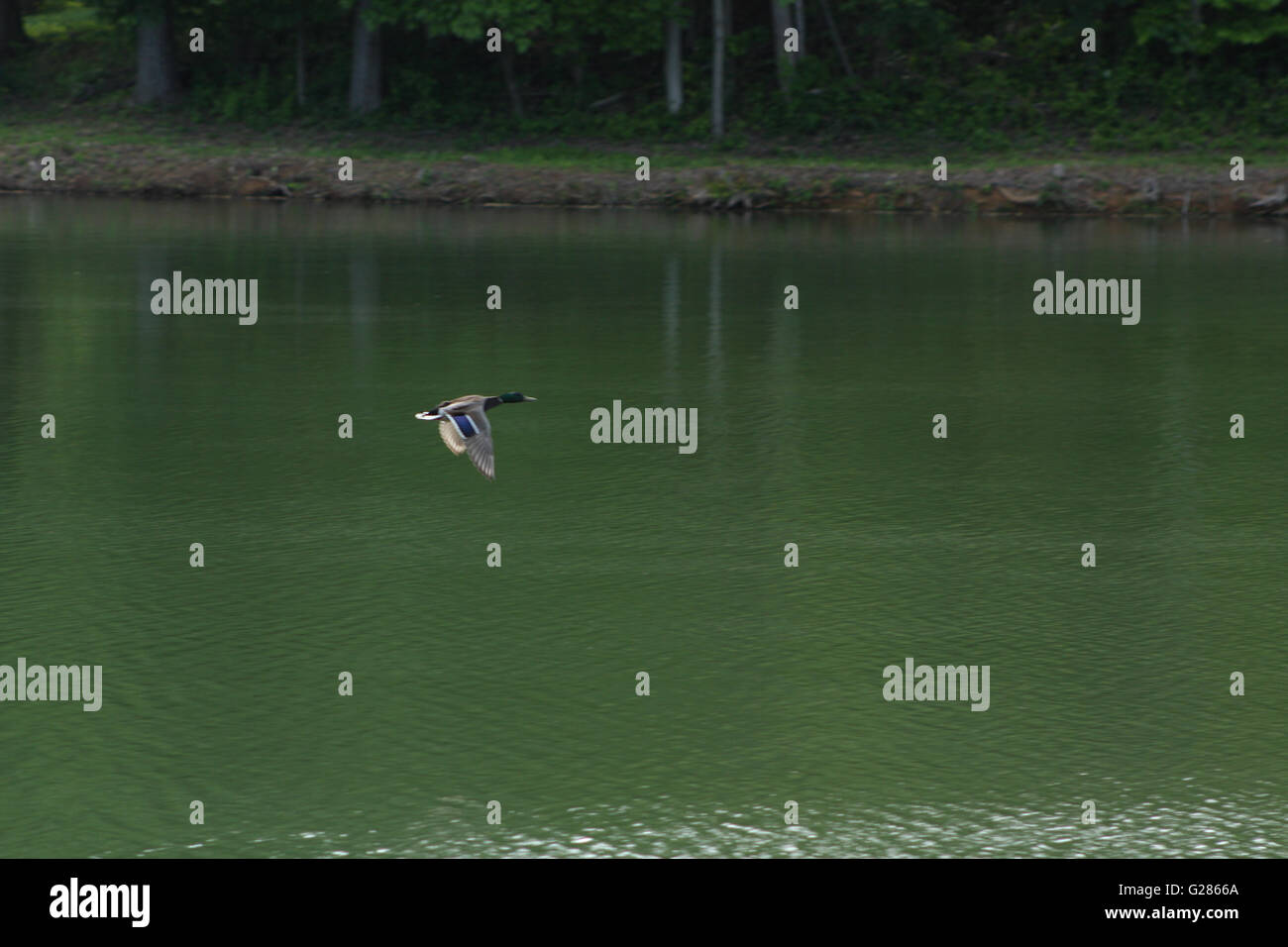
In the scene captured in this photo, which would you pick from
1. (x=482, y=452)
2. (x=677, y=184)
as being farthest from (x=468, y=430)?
(x=677, y=184)

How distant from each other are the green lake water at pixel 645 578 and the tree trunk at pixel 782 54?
21.0 metres

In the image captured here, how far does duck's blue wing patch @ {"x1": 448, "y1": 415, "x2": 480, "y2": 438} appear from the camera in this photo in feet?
44.9

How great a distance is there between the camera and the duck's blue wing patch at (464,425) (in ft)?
44.9

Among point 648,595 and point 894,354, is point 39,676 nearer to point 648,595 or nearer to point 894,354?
point 648,595

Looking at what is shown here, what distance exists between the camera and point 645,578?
42.1ft

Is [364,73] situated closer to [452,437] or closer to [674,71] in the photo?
[674,71]

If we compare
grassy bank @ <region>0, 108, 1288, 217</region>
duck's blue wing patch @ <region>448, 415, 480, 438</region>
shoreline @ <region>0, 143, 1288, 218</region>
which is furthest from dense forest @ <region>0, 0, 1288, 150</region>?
duck's blue wing patch @ <region>448, 415, 480, 438</region>

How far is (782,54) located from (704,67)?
8.08 ft

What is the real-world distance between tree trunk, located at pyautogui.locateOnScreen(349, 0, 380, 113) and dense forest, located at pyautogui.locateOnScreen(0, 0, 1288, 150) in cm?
5

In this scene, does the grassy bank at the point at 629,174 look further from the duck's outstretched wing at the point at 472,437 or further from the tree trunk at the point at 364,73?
the duck's outstretched wing at the point at 472,437

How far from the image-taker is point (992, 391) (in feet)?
64.0

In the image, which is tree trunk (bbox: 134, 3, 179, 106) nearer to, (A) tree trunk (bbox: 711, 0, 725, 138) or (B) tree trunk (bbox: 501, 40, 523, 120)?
(B) tree trunk (bbox: 501, 40, 523, 120)

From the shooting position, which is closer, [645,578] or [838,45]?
[645,578]

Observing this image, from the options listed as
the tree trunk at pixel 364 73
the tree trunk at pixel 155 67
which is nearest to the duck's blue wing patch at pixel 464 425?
the tree trunk at pixel 364 73
